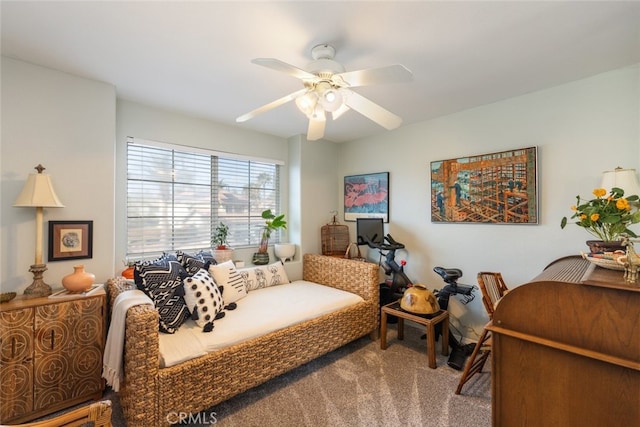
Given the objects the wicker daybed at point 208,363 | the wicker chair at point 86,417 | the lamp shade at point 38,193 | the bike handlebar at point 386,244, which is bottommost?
the wicker daybed at point 208,363

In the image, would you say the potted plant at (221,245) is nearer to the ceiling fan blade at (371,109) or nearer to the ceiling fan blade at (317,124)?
the ceiling fan blade at (317,124)

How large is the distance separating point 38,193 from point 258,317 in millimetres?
1766

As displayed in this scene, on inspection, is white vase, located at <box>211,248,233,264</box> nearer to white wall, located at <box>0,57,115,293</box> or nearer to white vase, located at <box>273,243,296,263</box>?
white vase, located at <box>273,243,296,263</box>

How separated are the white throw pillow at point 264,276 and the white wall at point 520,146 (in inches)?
58.0

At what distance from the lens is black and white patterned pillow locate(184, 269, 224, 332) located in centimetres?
196

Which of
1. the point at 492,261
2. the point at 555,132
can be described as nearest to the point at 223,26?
the point at 555,132

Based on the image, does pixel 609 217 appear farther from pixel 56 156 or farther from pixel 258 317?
pixel 56 156

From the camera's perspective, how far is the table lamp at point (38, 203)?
5.89 ft

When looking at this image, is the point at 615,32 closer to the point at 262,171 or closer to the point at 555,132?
the point at 555,132

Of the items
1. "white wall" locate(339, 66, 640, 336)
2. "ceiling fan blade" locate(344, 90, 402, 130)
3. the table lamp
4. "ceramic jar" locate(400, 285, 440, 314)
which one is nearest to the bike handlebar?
"white wall" locate(339, 66, 640, 336)

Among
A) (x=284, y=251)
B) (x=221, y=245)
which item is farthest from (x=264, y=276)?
(x=221, y=245)

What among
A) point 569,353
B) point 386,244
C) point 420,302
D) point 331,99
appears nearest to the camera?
point 569,353

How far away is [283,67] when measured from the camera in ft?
4.41

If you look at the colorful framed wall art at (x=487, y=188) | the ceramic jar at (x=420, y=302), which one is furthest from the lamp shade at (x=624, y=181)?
the ceramic jar at (x=420, y=302)
